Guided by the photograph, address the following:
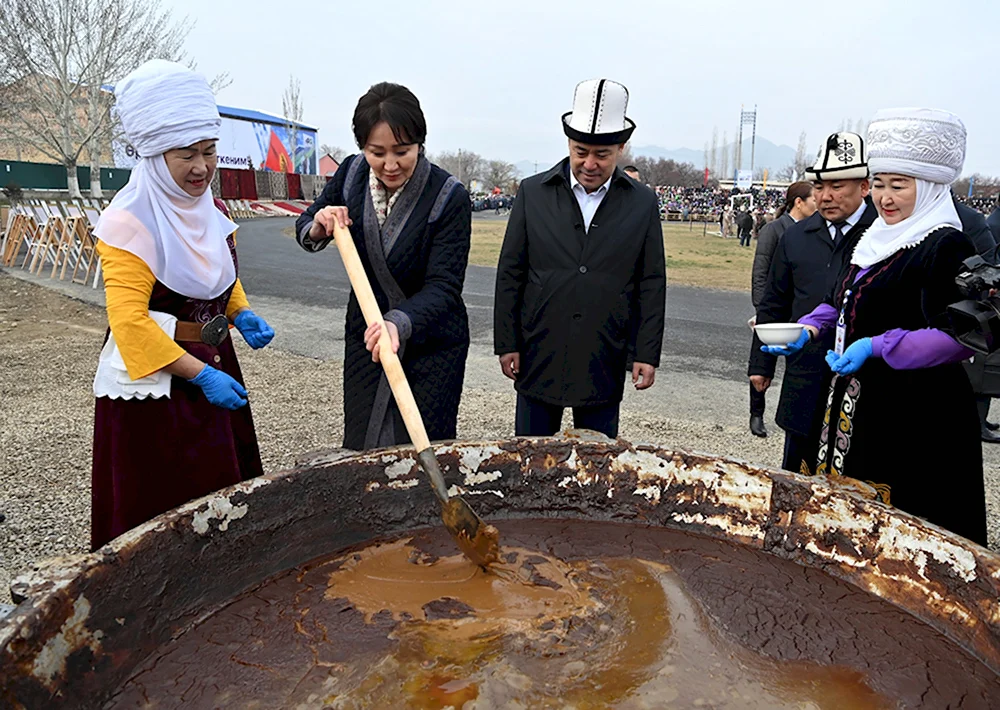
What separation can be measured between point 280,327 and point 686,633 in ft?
22.4

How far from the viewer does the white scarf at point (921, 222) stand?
2.09 metres

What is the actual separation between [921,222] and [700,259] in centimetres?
1474

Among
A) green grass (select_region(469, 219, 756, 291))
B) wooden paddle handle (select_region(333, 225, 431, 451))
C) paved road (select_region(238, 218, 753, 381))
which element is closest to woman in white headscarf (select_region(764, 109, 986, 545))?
wooden paddle handle (select_region(333, 225, 431, 451))

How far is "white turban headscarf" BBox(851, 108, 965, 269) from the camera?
2.06m

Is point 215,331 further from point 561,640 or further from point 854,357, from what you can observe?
point 854,357

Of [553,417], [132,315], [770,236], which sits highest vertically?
[770,236]

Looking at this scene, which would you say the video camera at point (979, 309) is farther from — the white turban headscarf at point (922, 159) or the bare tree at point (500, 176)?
the bare tree at point (500, 176)

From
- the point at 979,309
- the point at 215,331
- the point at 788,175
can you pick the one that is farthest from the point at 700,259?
the point at 788,175

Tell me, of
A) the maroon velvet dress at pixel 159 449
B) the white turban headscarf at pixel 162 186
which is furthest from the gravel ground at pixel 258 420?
the white turban headscarf at pixel 162 186

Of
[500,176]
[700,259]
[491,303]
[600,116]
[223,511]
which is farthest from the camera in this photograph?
[500,176]

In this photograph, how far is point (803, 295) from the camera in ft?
10.7

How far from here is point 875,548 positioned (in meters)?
1.65

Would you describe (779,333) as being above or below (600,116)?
below

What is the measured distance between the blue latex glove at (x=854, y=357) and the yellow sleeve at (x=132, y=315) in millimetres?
1915
